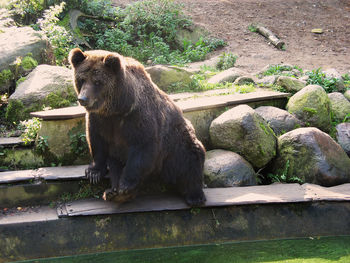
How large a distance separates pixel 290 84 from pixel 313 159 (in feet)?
8.40

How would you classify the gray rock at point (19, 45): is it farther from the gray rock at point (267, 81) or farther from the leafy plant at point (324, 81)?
Result: the leafy plant at point (324, 81)

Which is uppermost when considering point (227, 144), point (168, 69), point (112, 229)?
point (168, 69)

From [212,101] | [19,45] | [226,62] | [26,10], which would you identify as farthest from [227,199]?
[26,10]

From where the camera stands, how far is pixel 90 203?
5.94m

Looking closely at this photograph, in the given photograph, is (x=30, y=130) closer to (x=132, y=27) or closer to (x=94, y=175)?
(x=94, y=175)

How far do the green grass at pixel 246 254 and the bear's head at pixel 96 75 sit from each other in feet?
6.71

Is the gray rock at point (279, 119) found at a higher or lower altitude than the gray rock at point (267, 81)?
lower

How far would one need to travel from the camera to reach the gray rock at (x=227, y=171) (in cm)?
682

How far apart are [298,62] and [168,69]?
5.40 meters

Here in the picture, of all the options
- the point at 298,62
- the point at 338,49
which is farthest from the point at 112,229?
the point at 338,49

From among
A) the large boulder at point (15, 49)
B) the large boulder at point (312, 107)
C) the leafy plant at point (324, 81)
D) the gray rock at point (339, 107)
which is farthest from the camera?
the leafy plant at point (324, 81)

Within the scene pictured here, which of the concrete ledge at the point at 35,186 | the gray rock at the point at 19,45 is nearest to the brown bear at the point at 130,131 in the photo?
the concrete ledge at the point at 35,186

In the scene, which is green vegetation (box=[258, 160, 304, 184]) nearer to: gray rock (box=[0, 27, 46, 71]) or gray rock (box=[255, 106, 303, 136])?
gray rock (box=[255, 106, 303, 136])

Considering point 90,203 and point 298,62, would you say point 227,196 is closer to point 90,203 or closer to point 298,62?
point 90,203
